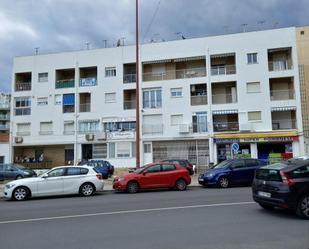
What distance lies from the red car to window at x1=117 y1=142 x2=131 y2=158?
18.4 metres

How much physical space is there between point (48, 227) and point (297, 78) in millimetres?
29937

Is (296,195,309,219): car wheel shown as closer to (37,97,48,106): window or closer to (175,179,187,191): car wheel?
(175,179,187,191): car wheel

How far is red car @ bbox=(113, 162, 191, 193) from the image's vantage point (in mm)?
15102

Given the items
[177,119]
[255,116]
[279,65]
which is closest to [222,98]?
[255,116]

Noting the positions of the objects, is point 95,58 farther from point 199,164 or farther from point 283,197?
point 283,197

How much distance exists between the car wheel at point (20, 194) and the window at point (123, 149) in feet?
68.4

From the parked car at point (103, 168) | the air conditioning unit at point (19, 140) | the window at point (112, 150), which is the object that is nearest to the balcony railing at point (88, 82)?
the window at point (112, 150)

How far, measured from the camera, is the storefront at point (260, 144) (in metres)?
30.2

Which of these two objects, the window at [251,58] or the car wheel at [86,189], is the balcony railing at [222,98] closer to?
the window at [251,58]

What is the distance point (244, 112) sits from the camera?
31.9 metres

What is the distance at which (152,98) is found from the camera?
34.5m

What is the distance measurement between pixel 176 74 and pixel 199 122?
643 cm

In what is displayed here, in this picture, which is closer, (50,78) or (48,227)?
(48,227)

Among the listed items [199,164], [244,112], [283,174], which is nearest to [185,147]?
[199,164]
